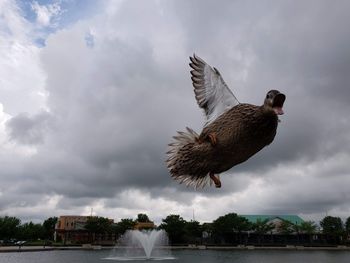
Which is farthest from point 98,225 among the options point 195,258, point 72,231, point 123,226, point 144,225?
point 195,258

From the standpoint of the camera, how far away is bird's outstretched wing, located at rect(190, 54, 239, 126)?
12.4 feet

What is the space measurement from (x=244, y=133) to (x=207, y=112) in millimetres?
687

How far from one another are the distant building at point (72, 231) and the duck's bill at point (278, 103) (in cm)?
9918

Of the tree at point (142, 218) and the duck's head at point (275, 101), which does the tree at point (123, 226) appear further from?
the duck's head at point (275, 101)

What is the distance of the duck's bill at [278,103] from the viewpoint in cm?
286

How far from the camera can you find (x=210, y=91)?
153 inches

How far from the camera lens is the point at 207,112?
385 cm

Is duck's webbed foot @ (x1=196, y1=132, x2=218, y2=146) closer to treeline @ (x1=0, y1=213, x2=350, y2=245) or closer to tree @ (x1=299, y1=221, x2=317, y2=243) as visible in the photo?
treeline @ (x1=0, y1=213, x2=350, y2=245)

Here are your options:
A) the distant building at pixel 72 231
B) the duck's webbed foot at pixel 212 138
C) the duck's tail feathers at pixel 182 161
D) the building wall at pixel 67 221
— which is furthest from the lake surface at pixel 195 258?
the building wall at pixel 67 221

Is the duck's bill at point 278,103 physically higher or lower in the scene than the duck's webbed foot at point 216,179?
higher

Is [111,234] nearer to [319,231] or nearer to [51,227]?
[51,227]

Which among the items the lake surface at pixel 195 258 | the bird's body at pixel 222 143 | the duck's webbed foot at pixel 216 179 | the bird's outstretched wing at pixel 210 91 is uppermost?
the lake surface at pixel 195 258

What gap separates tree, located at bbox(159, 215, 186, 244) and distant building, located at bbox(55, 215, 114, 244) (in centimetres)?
1802

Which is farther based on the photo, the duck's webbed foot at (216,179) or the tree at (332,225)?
the tree at (332,225)
